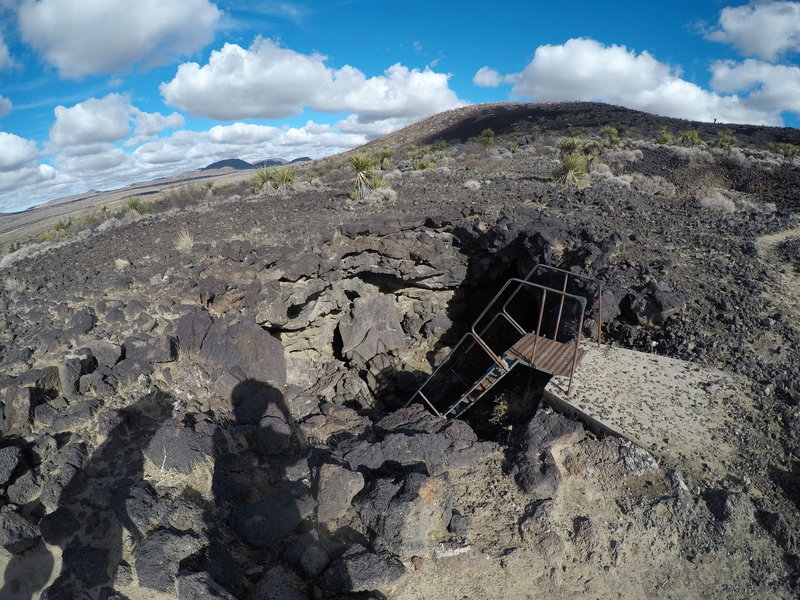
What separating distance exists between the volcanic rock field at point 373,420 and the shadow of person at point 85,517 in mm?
22

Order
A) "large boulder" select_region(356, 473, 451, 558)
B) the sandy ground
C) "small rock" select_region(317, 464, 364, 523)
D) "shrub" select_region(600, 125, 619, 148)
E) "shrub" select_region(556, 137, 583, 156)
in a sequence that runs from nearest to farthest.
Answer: "large boulder" select_region(356, 473, 451, 558) → "small rock" select_region(317, 464, 364, 523) → "shrub" select_region(556, 137, 583, 156) → "shrub" select_region(600, 125, 619, 148) → the sandy ground

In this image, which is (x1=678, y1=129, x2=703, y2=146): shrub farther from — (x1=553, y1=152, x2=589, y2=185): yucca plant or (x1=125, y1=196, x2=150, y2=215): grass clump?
(x1=125, y1=196, x2=150, y2=215): grass clump

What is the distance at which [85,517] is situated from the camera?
4105 millimetres

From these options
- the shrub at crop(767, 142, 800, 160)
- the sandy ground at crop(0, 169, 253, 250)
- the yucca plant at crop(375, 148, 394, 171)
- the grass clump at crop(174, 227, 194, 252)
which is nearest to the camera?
the grass clump at crop(174, 227, 194, 252)

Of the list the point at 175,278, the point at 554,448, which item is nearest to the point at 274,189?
the point at 175,278

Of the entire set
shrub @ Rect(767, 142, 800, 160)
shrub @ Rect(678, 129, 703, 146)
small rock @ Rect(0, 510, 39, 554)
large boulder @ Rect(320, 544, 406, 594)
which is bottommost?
large boulder @ Rect(320, 544, 406, 594)

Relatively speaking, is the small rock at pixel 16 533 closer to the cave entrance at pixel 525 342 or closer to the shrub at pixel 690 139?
the cave entrance at pixel 525 342

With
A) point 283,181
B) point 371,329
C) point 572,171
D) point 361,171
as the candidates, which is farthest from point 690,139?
point 371,329

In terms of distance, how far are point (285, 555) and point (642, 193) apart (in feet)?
44.1

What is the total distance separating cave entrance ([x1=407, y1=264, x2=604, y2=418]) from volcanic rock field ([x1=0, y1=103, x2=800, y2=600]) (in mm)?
437

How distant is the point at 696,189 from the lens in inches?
531

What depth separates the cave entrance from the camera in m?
6.07

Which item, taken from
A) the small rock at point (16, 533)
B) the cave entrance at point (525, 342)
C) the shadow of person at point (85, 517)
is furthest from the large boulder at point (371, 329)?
the small rock at point (16, 533)

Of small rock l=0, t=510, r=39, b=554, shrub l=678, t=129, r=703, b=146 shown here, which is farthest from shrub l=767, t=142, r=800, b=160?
small rock l=0, t=510, r=39, b=554
